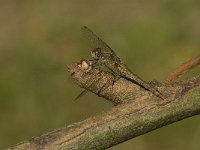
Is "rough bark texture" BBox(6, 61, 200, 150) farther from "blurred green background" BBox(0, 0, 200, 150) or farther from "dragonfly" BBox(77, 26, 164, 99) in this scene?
"blurred green background" BBox(0, 0, 200, 150)

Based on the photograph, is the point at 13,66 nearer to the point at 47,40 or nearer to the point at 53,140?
the point at 47,40

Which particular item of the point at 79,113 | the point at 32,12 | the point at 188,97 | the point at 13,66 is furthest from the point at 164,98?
the point at 32,12

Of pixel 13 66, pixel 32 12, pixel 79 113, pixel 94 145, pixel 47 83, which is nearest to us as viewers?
pixel 94 145

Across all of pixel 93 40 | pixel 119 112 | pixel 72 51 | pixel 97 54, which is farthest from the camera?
pixel 72 51

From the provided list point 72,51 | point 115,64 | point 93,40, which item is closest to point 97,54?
point 115,64

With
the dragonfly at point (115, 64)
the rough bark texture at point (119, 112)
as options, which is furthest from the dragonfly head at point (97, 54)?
the rough bark texture at point (119, 112)

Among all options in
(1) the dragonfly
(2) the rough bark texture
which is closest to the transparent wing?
(1) the dragonfly

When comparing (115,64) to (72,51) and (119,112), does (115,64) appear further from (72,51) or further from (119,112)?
(72,51)
